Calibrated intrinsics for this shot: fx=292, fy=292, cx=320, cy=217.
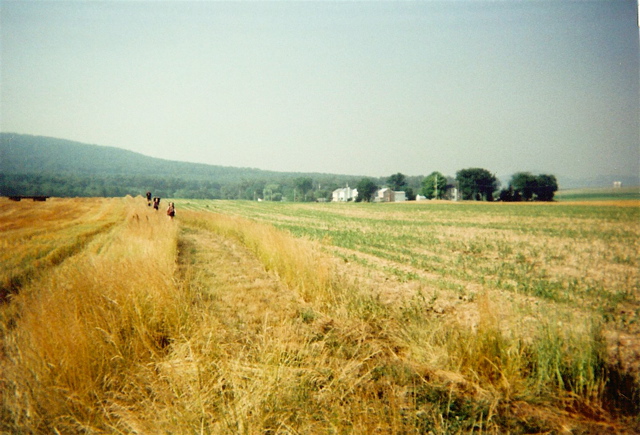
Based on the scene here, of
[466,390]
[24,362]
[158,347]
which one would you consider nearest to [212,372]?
[158,347]

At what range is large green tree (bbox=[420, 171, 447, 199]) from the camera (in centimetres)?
1335

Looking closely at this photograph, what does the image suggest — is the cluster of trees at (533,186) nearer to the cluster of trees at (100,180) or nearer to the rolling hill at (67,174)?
the cluster of trees at (100,180)

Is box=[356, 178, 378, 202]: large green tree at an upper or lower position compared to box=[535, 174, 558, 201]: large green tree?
upper

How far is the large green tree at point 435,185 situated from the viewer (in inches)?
526

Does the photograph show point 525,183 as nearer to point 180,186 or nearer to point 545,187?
point 545,187

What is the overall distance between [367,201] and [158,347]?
53566 mm

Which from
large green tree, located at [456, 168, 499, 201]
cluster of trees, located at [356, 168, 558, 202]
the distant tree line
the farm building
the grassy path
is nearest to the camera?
the grassy path

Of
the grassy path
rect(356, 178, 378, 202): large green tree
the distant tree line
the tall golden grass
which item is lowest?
the grassy path

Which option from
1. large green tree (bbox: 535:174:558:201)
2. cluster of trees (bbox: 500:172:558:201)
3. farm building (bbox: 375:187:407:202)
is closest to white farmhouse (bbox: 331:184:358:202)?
farm building (bbox: 375:187:407:202)

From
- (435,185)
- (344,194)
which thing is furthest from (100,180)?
(344,194)

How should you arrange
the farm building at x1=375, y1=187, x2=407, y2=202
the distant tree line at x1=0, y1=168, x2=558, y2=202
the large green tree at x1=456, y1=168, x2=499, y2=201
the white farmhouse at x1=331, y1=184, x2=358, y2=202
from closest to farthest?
1. the distant tree line at x1=0, y1=168, x2=558, y2=202
2. the large green tree at x1=456, y1=168, x2=499, y2=201
3. the farm building at x1=375, y1=187, x2=407, y2=202
4. the white farmhouse at x1=331, y1=184, x2=358, y2=202

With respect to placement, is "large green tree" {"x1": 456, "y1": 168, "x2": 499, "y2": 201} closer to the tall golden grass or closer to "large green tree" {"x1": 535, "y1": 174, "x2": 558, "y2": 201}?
"large green tree" {"x1": 535, "y1": 174, "x2": 558, "y2": 201}

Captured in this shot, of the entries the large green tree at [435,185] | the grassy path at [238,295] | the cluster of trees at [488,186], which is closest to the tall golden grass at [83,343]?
the grassy path at [238,295]

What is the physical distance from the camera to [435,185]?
44.2 ft
